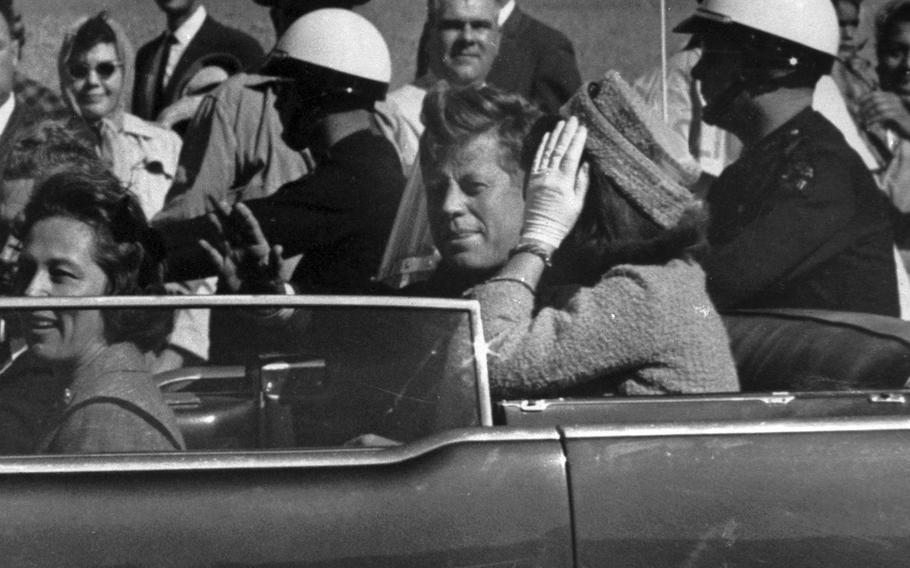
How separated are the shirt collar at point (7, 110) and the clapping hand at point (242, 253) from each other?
52cm

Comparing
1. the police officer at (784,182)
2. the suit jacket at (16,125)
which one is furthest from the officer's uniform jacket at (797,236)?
the suit jacket at (16,125)

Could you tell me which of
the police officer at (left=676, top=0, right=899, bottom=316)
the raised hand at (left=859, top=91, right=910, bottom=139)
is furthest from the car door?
the raised hand at (left=859, top=91, right=910, bottom=139)

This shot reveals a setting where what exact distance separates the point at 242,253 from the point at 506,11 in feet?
2.90

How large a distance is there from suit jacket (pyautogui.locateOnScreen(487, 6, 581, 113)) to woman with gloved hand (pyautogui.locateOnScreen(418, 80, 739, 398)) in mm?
38

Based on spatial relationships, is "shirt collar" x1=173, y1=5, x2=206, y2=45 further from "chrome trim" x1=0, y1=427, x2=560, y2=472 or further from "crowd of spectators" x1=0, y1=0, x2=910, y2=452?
"chrome trim" x1=0, y1=427, x2=560, y2=472

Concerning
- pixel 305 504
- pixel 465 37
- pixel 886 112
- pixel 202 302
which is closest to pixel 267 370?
pixel 202 302

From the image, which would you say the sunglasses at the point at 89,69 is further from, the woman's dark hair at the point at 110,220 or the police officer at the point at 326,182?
the police officer at the point at 326,182

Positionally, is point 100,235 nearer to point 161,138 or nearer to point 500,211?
point 161,138

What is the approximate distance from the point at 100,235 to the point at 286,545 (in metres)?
1.16

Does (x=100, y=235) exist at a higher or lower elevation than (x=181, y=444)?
higher

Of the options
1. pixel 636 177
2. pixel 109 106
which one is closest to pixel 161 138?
pixel 109 106

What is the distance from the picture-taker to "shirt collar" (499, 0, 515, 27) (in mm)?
3438

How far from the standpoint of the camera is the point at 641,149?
3.50 metres

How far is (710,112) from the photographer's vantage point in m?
3.53
